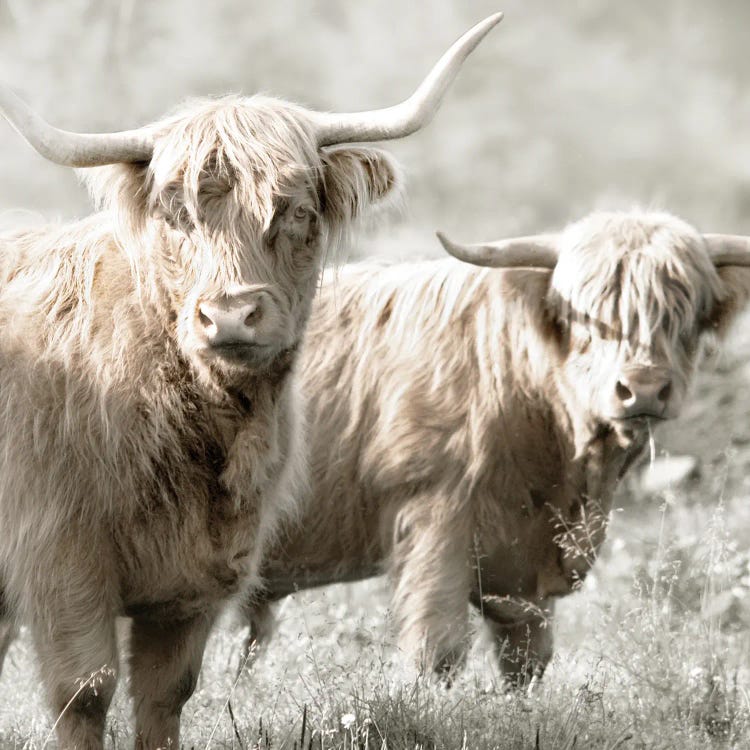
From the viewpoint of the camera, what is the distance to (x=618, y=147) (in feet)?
57.7

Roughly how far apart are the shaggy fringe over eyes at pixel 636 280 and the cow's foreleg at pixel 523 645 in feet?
3.46

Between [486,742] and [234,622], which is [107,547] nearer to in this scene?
[486,742]

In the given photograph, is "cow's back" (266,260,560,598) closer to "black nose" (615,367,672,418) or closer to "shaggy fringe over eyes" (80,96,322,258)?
"black nose" (615,367,672,418)

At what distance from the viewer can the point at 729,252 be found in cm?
526

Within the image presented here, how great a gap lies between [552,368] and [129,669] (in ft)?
6.36

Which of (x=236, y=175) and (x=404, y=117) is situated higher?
(x=404, y=117)

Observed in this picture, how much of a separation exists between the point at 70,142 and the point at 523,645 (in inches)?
107

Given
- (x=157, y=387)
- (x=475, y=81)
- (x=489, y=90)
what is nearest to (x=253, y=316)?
(x=157, y=387)

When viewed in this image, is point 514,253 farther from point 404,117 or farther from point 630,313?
point 404,117

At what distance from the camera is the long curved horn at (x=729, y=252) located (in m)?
5.26

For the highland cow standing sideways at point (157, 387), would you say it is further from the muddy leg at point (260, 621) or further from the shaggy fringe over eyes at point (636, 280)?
the muddy leg at point (260, 621)

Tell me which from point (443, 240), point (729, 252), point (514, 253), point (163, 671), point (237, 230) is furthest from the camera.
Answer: point (729, 252)

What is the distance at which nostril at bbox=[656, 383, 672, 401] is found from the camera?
15.6 ft

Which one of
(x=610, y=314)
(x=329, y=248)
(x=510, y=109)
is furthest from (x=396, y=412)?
(x=510, y=109)
